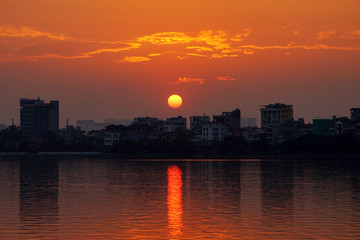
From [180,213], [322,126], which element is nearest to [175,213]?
[180,213]

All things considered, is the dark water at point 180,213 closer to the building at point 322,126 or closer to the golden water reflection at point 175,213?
the golden water reflection at point 175,213

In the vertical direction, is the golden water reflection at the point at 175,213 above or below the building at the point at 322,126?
below

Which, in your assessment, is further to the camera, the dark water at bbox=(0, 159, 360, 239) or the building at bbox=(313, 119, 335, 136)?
the building at bbox=(313, 119, 335, 136)

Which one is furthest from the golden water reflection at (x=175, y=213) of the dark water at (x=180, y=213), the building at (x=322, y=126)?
the building at (x=322, y=126)

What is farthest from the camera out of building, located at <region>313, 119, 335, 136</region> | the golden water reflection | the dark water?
building, located at <region>313, 119, 335, 136</region>

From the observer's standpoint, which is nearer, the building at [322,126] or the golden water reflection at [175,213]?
the golden water reflection at [175,213]

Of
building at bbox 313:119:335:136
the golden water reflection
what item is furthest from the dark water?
building at bbox 313:119:335:136

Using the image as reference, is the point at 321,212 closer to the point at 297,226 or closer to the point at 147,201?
the point at 297,226

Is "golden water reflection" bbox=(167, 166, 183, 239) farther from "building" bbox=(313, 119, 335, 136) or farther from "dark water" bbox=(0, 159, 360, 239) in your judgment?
"building" bbox=(313, 119, 335, 136)

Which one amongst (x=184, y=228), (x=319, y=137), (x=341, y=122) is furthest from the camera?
(x=341, y=122)

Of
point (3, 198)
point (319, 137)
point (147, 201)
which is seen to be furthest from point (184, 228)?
point (319, 137)

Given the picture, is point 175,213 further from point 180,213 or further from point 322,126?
point 322,126

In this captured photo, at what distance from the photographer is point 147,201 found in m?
40.6

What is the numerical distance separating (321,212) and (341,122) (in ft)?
526
